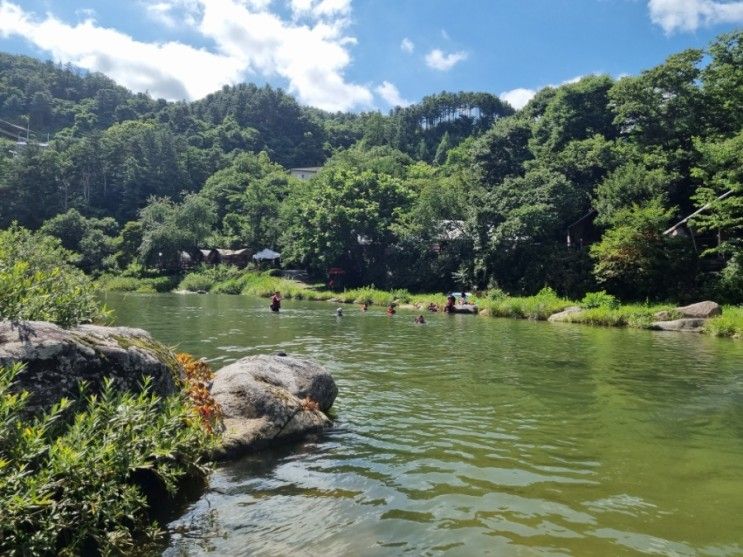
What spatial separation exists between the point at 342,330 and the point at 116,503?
67.2 ft

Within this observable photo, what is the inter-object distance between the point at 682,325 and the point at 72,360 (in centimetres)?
2722

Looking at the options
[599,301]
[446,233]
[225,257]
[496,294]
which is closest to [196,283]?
[225,257]

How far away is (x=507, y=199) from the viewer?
43.3 meters

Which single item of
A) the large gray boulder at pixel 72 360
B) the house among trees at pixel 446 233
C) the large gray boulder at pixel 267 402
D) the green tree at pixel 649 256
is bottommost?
the large gray boulder at pixel 267 402

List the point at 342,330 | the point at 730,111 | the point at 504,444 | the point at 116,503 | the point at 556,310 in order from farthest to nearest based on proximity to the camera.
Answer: the point at 730,111 < the point at 556,310 < the point at 342,330 < the point at 504,444 < the point at 116,503

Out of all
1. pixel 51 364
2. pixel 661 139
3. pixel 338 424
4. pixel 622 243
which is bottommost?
pixel 338 424

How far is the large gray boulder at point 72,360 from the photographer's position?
17.6 ft

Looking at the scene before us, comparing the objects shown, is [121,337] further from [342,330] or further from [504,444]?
[342,330]

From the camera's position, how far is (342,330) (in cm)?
2538

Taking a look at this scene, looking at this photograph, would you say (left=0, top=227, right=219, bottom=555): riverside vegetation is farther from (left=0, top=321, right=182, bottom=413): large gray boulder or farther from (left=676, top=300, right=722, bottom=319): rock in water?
(left=676, top=300, right=722, bottom=319): rock in water

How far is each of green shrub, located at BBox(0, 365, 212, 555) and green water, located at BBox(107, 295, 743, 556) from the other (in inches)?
28.6

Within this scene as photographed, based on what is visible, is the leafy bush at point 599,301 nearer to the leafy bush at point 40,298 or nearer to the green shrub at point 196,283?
the leafy bush at point 40,298

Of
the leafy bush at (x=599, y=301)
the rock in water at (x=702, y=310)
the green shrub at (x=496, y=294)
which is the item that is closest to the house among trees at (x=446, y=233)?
the green shrub at (x=496, y=294)

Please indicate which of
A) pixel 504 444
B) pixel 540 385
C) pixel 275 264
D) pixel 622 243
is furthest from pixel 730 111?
pixel 275 264
